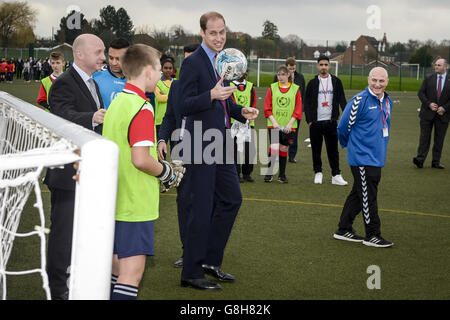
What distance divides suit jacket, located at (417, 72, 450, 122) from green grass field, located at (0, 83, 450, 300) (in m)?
2.61

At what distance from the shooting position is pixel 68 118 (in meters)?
4.27

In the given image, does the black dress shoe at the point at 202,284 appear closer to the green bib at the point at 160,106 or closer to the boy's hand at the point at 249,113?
the boy's hand at the point at 249,113

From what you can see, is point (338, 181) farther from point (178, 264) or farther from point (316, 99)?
point (178, 264)

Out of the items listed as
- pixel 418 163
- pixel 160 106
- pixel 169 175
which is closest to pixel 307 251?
pixel 169 175

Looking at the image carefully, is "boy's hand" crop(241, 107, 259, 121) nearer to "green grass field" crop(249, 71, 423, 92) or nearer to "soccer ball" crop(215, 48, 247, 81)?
"soccer ball" crop(215, 48, 247, 81)

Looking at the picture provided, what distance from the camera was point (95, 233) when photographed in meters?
2.27

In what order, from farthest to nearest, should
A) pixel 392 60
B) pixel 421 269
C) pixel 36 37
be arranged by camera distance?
pixel 36 37 < pixel 392 60 < pixel 421 269

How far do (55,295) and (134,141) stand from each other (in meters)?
1.27

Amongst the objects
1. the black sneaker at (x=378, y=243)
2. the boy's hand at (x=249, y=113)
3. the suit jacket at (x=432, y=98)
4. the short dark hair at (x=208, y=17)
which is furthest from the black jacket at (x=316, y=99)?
the short dark hair at (x=208, y=17)

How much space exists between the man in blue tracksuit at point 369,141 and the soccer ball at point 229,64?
6.38 feet

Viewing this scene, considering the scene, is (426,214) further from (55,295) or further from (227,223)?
(55,295)

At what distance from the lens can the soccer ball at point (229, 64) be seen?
4609 mm
